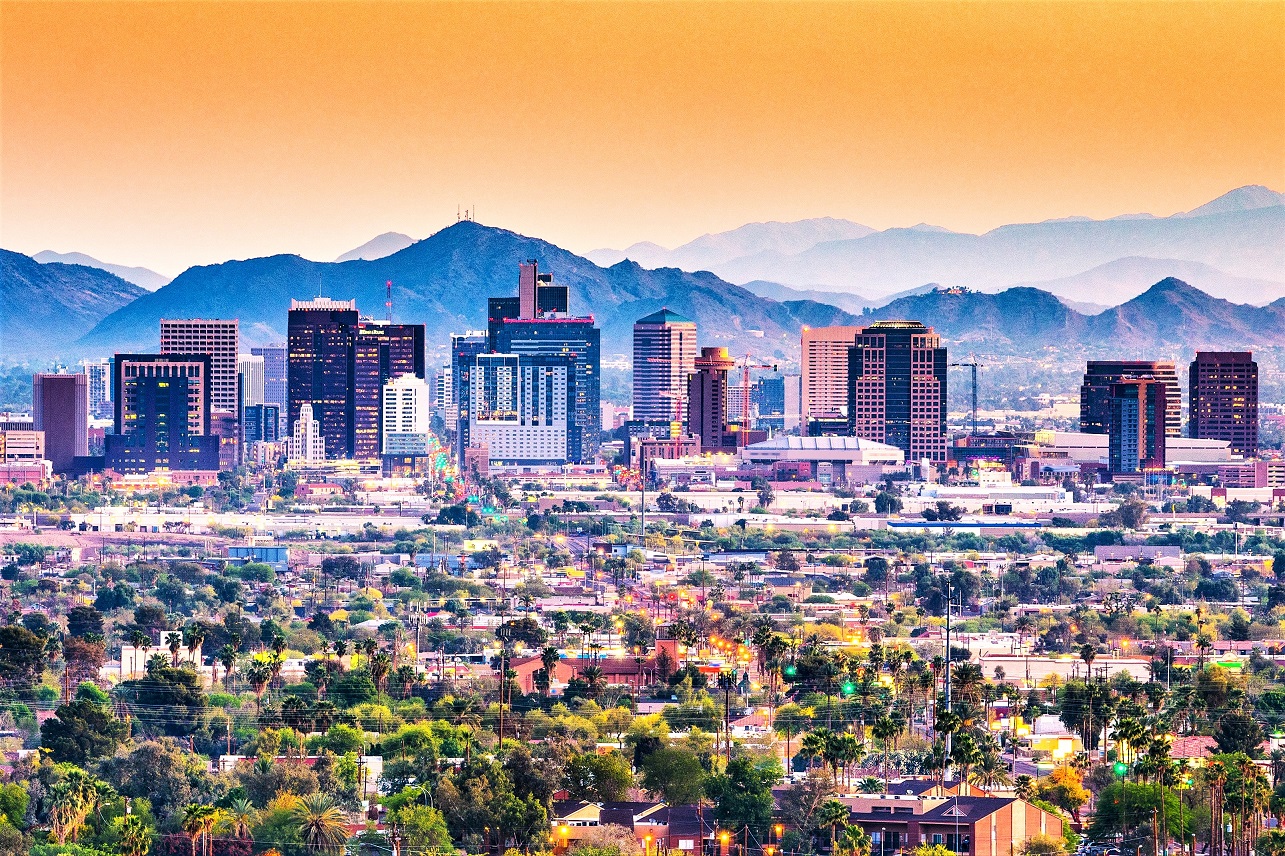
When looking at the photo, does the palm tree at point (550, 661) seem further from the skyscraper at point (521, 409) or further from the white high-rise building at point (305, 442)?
the white high-rise building at point (305, 442)

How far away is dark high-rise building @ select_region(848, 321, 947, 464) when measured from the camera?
14712 centimetres

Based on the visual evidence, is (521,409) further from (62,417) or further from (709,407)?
(62,417)

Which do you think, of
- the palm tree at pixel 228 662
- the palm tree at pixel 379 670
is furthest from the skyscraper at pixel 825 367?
the palm tree at pixel 379 670

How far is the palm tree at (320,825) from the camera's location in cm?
3466

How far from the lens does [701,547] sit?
90688 mm

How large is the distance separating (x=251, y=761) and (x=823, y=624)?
23548 mm

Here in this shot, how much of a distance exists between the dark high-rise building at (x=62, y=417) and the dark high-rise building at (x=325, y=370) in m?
13.0

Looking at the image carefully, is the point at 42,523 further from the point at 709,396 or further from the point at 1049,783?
the point at 1049,783

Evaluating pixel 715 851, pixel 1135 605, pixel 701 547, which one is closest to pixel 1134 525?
pixel 701 547

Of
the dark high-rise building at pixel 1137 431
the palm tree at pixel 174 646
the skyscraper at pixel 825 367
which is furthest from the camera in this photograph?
the skyscraper at pixel 825 367

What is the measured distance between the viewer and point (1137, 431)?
140m

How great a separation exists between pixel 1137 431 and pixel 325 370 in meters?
47.0

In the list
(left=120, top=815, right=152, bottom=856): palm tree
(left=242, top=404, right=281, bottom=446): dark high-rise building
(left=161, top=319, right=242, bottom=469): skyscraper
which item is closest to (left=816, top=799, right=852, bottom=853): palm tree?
(left=120, top=815, right=152, bottom=856): palm tree

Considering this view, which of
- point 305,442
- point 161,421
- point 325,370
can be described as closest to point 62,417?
point 161,421
